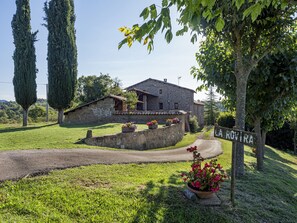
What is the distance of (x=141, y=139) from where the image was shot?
11.4m

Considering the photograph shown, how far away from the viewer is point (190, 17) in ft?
5.96

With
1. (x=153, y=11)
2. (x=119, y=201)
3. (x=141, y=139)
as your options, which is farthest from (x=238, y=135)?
(x=141, y=139)

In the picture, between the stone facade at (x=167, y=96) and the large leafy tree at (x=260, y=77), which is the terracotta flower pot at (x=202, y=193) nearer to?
the large leafy tree at (x=260, y=77)

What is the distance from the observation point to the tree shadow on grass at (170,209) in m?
3.40

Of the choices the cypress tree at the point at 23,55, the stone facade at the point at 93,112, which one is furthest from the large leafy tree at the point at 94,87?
the cypress tree at the point at 23,55

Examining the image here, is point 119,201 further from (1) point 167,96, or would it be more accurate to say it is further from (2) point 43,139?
(1) point 167,96

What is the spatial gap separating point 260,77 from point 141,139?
657 cm

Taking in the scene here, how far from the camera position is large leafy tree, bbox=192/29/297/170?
702 centimetres

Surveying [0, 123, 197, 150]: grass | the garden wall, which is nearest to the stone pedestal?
[0, 123, 197, 150]: grass

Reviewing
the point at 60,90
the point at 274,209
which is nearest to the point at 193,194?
the point at 274,209

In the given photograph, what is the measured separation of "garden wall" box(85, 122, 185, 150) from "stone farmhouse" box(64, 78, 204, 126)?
18.1ft

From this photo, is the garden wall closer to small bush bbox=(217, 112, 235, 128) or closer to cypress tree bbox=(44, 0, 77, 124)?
cypress tree bbox=(44, 0, 77, 124)

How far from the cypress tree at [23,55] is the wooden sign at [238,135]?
58.9 feet

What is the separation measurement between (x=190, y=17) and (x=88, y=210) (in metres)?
3.20
